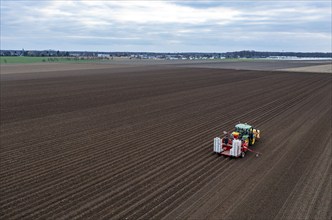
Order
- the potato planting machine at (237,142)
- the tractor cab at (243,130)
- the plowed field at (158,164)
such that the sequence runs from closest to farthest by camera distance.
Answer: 1. the plowed field at (158,164)
2. the potato planting machine at (237,142)
3. the tractor cab at (243,130)

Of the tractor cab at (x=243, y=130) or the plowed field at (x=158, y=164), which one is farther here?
the tractor cab at (x=243, y=130)

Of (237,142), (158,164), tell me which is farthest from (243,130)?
(158,164)

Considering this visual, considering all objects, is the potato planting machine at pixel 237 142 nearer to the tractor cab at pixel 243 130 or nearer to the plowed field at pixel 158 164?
the tractor cab at pixel 243 130

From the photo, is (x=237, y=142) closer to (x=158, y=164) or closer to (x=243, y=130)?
(x=243, y=130)

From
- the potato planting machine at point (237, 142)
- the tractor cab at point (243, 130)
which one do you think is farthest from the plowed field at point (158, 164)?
the tractor cab at point (243, 130)

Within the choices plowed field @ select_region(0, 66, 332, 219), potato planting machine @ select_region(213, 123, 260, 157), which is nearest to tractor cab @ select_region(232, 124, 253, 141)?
potato planting machine @ select_region(213, 123, 260, 157)

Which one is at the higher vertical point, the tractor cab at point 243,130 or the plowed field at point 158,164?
the tractor cab at point 243,130

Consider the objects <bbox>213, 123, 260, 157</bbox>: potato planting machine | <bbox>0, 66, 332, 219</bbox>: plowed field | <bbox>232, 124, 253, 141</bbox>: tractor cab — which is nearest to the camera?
<bbox>0, 66, 332, 219</bbox>: plowed field

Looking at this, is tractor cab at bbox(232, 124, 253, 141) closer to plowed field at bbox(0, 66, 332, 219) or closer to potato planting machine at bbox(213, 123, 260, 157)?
potato planting machine at bbox(213, 123, 260, 157)
